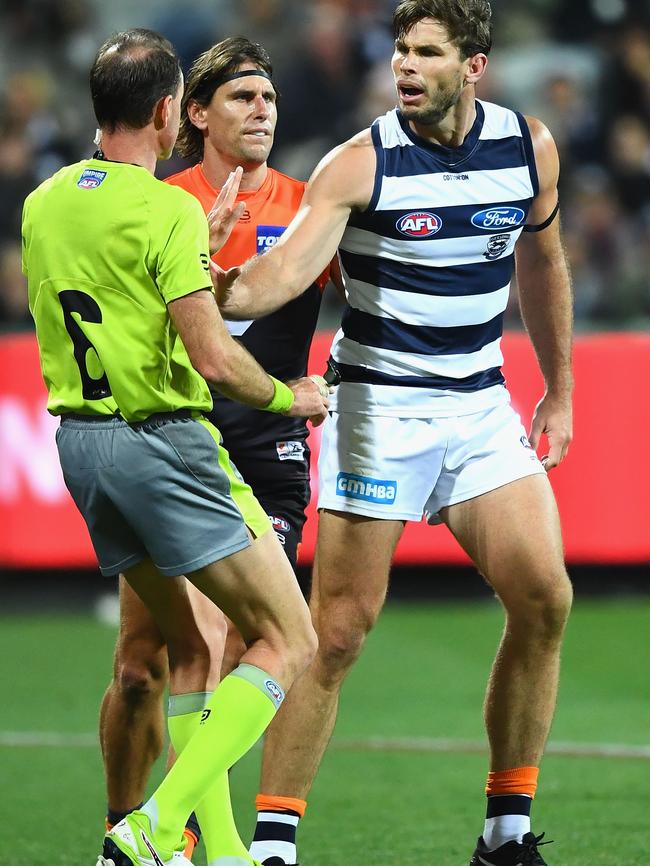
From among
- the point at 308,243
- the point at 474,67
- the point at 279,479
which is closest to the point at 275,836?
the point at 279,479

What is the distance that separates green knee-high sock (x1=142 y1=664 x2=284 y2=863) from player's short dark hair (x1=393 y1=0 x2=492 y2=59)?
6.15ft

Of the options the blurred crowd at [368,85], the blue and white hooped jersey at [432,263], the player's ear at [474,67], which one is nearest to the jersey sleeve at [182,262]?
the blue and white hooped jersey at [432,263]

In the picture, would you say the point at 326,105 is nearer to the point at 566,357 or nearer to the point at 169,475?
the point at 566,357

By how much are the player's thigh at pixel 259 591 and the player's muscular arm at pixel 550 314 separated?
119 cm

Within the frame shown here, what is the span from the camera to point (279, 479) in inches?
181

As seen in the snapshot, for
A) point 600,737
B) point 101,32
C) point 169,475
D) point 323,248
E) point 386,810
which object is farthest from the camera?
point 101,32

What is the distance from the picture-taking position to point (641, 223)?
35.0 feet

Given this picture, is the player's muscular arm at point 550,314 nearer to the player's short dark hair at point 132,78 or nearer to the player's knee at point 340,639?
the player's knee at point 340,639

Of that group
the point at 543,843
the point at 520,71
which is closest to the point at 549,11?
the point at 520,71

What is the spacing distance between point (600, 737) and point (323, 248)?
3075 millimetres

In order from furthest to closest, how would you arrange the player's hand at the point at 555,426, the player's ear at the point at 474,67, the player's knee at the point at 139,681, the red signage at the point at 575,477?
the red signage at the point at 575,477 < the player's hand at the point at 555,426 < the player's knee at the point at 139,681 < the player's ear at the point at 474,67

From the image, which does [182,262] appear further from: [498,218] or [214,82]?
[214,82]

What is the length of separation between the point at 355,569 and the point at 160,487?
2.82 feet

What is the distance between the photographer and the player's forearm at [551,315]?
4.51 metres
